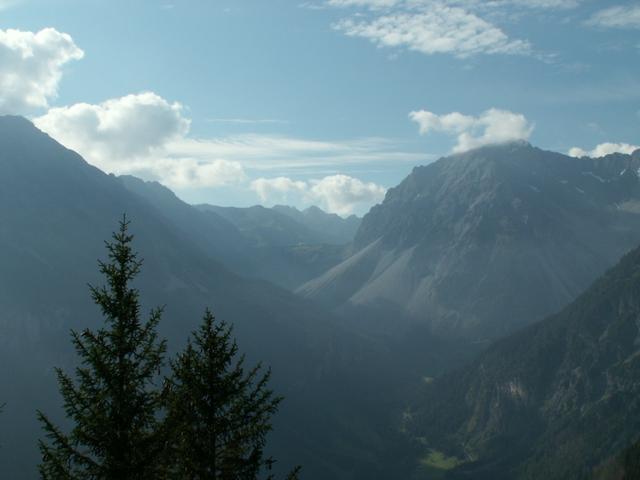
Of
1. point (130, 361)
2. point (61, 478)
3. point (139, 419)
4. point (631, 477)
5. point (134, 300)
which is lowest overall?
point (631, 477)

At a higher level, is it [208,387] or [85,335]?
[85,335]

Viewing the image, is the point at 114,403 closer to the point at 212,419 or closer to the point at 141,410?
the point at 141,410

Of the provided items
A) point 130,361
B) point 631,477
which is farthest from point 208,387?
point 631,477

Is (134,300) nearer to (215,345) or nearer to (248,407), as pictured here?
(215,345)

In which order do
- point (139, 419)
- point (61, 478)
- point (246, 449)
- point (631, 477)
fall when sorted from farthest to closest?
point (631, 477)
point (246, 449)
point (139, 419)
point (61, 478)

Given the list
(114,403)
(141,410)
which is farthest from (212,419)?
(114,403)

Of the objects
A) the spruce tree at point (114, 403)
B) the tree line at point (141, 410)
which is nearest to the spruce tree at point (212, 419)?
the tree line at point (141, 410)
